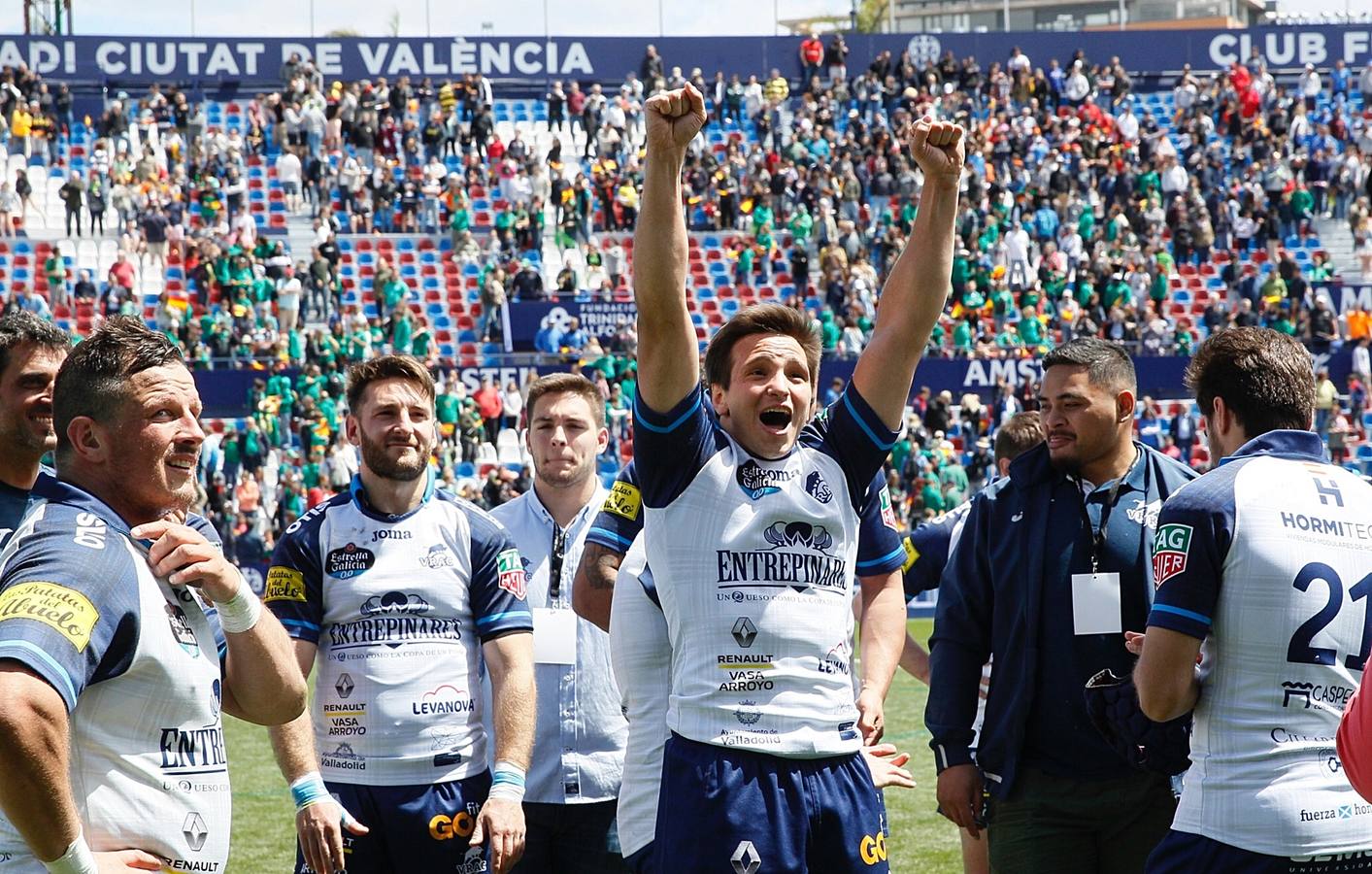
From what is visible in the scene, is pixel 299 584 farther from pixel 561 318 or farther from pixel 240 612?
pixel 561 318

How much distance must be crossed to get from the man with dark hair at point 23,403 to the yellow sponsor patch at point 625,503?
61.0 inches

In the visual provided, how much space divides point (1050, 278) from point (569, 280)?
970cm

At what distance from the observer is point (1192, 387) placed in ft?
12.7

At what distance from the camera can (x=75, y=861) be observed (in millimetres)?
2643

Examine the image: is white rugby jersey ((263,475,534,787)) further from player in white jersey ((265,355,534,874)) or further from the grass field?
the grass field

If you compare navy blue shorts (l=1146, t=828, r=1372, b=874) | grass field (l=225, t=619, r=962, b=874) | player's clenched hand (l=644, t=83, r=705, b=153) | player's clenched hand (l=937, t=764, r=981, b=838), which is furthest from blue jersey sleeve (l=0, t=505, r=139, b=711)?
grass field (l=225, t=619, r=962, b=874)

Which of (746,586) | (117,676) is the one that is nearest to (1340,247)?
(746,586)

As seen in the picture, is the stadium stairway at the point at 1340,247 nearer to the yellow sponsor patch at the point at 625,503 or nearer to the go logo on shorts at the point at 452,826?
the yellow sponsor patch at the point at 625,503

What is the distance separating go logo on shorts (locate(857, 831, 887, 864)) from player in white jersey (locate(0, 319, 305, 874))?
1.26m

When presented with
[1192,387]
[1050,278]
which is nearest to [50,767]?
[1192,387]

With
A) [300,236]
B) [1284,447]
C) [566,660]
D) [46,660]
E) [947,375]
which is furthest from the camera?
[300,236]

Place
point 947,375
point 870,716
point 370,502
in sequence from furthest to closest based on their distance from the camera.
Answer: point 947,375 < point 370,502 < point 870,716

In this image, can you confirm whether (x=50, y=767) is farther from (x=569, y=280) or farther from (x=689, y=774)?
(x=569, y=280)

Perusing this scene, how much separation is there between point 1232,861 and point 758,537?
126 cm
